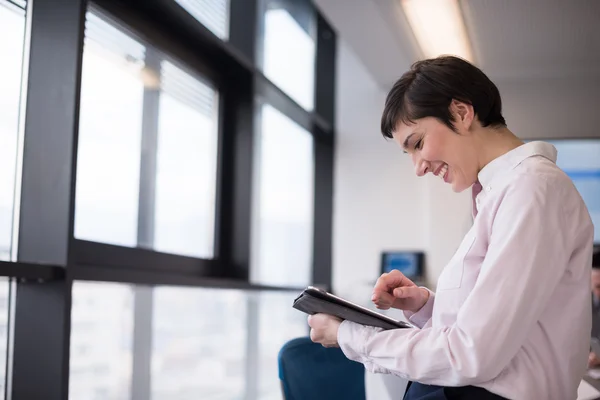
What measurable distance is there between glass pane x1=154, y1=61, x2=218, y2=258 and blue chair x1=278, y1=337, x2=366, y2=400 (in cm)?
154

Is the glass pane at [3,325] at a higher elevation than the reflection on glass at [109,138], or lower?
lower

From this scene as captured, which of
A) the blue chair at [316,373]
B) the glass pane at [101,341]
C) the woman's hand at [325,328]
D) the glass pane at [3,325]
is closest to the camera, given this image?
the woman's hand at [325,328]

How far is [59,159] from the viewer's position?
248 cm

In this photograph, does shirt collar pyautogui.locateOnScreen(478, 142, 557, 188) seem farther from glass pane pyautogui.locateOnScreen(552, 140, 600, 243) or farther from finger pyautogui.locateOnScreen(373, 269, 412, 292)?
glass pane pyautogui.locateOnScreen(552, 140, 600, 243)

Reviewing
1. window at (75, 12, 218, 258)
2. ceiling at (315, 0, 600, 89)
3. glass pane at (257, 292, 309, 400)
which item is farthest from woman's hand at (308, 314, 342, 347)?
glass pane at (257, 292, 309, 400)

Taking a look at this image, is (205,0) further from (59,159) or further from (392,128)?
A: (392,128)

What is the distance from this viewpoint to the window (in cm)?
297

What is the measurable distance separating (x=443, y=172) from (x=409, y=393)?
0.47 meters

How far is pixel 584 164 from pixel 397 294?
4294 millimetres

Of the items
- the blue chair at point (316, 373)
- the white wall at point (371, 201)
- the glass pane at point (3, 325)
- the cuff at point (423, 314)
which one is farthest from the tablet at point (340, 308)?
the white wall at point (371, 201)

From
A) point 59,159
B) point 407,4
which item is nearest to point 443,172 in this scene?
point 59,159

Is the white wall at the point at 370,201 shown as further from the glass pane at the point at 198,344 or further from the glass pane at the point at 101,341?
the glass pane at the point at 101,341

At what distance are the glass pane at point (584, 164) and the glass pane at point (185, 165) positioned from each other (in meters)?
2.74

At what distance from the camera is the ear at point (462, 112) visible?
1507mm
